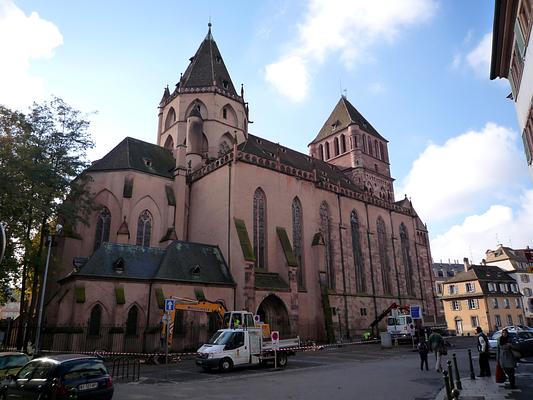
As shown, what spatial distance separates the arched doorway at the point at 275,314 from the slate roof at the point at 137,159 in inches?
552

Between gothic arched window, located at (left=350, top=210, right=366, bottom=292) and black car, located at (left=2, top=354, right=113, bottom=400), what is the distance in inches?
1225

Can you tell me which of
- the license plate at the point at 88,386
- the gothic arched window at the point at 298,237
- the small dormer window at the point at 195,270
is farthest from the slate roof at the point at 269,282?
the license plate at the point at 88,386

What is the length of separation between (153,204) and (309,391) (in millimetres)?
23937

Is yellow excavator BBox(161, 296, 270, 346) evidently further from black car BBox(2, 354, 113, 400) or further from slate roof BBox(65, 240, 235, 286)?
black car BBox(2, 354, 113, 400)

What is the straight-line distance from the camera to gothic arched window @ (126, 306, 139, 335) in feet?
74.4

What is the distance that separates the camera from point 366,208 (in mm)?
41688

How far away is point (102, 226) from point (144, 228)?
311cm

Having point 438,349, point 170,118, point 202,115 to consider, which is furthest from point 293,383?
point 170,118

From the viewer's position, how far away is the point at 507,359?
10.8 meters

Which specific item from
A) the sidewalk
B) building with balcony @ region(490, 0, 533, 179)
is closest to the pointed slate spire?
building with balcony @ region(490, 0, 533, 179)

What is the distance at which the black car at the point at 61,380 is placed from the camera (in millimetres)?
8232

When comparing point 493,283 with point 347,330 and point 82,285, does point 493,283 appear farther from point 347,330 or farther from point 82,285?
point 82,285

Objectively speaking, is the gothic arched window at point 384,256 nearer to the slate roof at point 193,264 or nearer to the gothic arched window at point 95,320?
the slate roof at point 193,264

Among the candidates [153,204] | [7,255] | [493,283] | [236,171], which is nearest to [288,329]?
[236,171]
